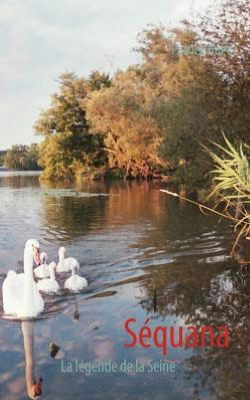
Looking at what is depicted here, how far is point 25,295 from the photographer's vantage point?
8781 mm

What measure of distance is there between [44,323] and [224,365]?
3485 millimetres

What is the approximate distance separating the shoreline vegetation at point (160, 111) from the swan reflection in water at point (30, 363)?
564cm

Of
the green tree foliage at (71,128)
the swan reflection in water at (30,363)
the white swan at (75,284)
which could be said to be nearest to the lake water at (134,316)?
the swan reflection in water at (30,363)

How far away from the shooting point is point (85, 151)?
2815 inches

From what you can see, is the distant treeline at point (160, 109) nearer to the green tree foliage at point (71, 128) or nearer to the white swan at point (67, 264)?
the green tree foliage at point (71, 128)

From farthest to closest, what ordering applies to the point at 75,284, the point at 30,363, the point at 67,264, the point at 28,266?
the point at 67,264
the point at 75,284
the point at 28,266
the point at 30,363

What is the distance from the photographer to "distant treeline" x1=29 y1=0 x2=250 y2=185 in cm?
2022

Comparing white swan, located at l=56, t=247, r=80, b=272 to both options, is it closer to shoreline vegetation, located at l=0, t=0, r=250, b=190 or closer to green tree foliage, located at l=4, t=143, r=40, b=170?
shoreline vegetation, located at l=0, t=0, r=250, b=190

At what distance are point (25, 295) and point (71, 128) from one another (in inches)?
2536

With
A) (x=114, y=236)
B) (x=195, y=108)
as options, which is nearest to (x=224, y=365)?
(x=114, y=236)

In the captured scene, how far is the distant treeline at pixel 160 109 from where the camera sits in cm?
2022

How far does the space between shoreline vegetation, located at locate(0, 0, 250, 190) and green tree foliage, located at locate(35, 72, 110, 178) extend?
16 centimetres

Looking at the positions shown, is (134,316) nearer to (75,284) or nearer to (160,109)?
(75,284)

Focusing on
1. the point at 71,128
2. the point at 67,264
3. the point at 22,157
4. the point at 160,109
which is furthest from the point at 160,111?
the point at 22,157
